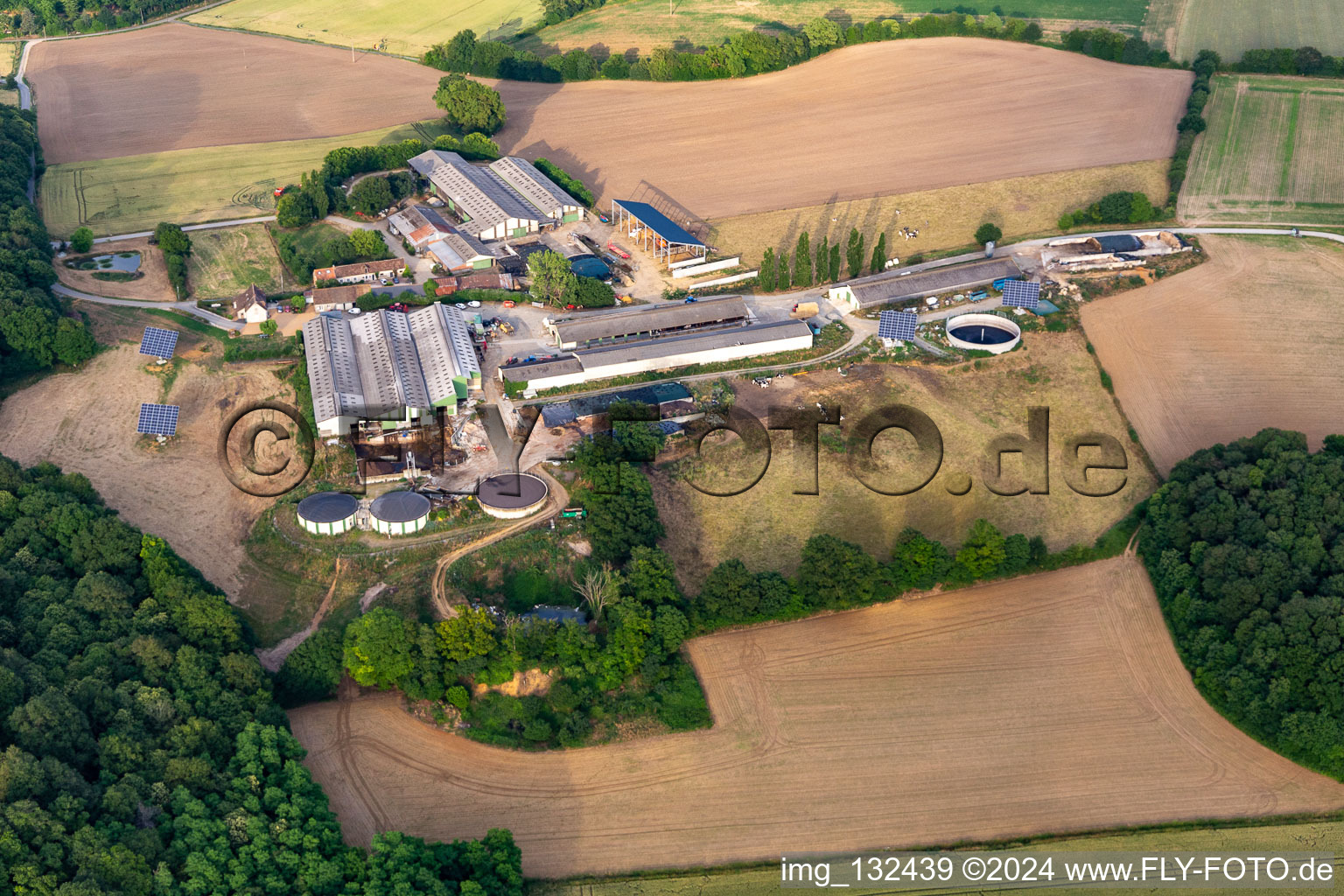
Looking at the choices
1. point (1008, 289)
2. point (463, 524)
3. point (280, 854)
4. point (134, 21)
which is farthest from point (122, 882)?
point (134, 21)

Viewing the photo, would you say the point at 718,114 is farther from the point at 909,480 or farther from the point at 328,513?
the point at 328,513

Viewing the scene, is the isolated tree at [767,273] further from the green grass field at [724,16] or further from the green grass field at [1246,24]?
the green grass field at [1246,24]

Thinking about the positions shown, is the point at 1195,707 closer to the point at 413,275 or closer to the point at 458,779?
the point at 458,779

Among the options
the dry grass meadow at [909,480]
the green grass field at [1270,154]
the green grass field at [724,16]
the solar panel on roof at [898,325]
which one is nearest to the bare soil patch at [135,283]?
the dry grass meadow at [909,480]

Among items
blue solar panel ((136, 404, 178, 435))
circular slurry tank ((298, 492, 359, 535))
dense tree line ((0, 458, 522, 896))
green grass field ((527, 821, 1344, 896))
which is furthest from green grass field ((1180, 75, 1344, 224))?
dense tree line ((0, 458, 522, 896))

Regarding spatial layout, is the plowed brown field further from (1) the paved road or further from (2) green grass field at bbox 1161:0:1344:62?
(1) the paved road

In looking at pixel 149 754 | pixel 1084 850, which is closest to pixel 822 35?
pixel 1084 850

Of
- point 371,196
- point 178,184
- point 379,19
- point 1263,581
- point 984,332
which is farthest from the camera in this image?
point 379,19
